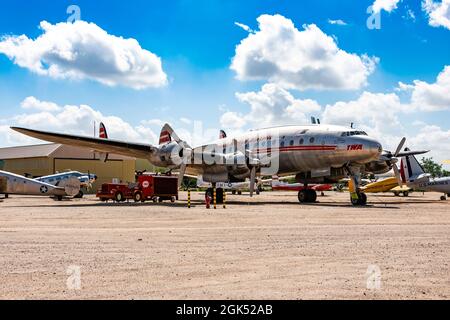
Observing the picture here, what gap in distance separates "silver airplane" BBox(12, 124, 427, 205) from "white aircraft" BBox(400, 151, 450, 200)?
13.5m

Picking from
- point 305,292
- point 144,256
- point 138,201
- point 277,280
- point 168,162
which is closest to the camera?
point 305,292

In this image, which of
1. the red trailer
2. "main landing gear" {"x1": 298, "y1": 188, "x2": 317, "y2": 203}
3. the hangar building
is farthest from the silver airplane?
the hangar building

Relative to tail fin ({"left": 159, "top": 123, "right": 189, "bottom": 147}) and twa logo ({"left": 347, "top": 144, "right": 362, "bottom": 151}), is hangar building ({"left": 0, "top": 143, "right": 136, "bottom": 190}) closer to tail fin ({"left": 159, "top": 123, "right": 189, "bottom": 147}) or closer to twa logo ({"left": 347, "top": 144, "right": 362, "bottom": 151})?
tail fin ({"left": 159, "top": 123, "right": 189, "bottom": 147})

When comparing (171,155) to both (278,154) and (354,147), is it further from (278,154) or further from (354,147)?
(354,147)

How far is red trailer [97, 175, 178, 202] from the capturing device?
35.7m

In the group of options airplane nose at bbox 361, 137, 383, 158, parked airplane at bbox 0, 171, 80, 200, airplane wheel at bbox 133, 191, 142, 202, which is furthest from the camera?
parked airplane at bbox 0, 171, 80, 200

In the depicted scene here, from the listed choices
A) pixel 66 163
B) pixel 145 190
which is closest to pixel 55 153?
pixel 66 163

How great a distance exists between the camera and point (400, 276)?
8.45m

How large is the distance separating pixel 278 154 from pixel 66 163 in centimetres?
4115

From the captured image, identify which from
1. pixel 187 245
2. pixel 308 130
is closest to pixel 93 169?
pixel 308 130

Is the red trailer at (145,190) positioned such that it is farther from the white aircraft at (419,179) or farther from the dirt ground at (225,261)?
the white aircraft at (419,179)
